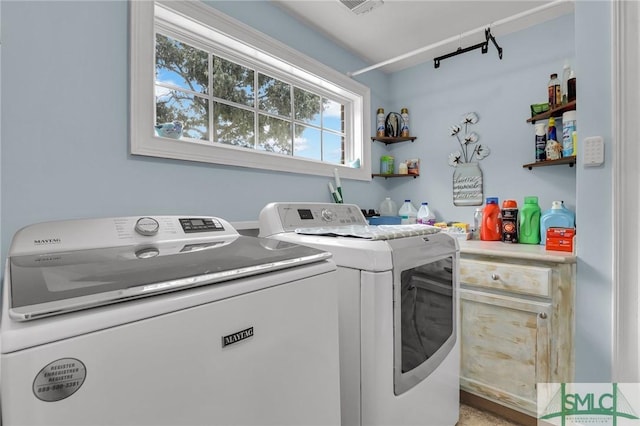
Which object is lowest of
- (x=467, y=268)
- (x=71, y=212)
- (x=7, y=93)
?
(x=467, y=268)

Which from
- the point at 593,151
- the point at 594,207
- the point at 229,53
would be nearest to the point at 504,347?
the point at 594,207

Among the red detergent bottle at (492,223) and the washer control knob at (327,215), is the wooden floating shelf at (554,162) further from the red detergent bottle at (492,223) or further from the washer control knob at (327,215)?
the washer control knob at (327,215)

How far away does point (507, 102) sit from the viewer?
2334 millimetres

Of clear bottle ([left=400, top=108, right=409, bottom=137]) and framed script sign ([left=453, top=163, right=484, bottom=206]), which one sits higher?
clear bottle ([left=400, top=108, right=409, bottom=137])

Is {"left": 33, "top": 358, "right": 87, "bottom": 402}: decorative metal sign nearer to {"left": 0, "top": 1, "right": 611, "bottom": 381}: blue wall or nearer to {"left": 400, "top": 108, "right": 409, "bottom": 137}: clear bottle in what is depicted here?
{"left": 0, "top": 1, "right": 611, "bottom": 381}: blue wall

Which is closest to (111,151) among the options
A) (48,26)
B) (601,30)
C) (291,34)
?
(48,26)

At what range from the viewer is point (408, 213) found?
274 cm

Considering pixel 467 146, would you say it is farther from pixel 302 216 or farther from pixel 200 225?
pixel 200 225

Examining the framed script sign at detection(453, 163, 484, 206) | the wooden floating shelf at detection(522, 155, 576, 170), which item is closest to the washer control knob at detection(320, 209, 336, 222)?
the framed script sign at detection(453, 163, 484, 206)

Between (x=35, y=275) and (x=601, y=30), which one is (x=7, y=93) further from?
(x=601, y=30)

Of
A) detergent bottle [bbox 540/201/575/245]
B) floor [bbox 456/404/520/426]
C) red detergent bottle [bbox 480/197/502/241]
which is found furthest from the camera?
red detergent bottle [bbox 480/197/502/241]

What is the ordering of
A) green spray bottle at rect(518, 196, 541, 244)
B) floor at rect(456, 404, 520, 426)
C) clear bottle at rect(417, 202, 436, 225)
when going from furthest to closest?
1. clear bottle at rect(417, 202, 436, 225)
2. green spray bottle at rect(518, 196, 541, 244)
3. floor at rect(456, 404, 520, 426)

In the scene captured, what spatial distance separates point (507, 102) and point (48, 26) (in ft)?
8.93

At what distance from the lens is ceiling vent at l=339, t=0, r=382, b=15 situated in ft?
6.02
